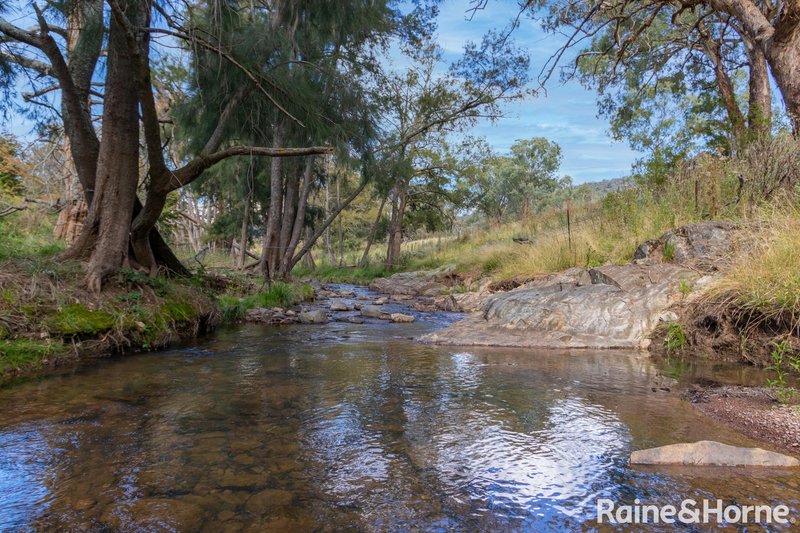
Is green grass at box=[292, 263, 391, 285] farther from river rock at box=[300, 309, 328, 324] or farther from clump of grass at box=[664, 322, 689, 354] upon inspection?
clump of grass at box=[664, 322, 689, 354]

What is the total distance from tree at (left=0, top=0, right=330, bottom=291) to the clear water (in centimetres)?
200

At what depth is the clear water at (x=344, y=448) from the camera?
1.83 metres

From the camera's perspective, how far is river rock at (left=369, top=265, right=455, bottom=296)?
14133 mm

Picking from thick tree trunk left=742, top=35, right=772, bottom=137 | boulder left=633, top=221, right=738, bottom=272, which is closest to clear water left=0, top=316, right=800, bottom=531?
boulder left=633, top=221, right=738, bottom=272

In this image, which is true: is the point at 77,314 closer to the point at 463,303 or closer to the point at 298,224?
the point at 463,303

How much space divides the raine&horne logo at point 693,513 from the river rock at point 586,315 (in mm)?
3543

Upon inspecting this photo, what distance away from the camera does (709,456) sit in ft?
7.18

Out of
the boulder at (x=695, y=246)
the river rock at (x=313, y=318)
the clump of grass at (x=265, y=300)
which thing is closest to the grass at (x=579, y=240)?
the boulder at (x=695, y=246)

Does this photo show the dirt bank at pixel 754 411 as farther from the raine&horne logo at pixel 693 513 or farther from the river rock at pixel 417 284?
the river rock at pixel 417 284

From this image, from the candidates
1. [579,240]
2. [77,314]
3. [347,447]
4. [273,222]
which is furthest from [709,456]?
[273,222]

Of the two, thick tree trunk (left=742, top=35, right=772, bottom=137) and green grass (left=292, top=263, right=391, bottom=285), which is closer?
thick tree trunk (left=742, top=35, right=772, bottom=137)

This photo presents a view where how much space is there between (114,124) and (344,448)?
5.11 meters

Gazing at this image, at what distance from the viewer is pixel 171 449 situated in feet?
7.91

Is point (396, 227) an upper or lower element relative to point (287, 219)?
upper
